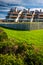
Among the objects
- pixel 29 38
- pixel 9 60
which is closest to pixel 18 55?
pixel 9 60

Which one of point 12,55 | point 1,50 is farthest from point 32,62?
point 1,50

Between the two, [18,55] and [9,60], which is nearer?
[9,60]

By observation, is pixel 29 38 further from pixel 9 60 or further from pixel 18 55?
pixel 9 60

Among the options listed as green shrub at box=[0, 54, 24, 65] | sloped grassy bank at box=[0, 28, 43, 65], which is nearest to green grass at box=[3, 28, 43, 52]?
sloped grassy bank at box=[0, 28, 43, 65]

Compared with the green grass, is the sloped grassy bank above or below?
above

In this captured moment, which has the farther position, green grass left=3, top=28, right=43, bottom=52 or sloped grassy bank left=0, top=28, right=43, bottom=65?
green grass left=3, top=28, right=43, bottom=52

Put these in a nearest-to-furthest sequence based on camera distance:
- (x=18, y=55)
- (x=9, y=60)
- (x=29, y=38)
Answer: (x=9, y=60)
(x=18, y=55)
(x=29, y=38)

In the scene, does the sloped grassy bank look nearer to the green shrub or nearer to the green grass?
the green shrub

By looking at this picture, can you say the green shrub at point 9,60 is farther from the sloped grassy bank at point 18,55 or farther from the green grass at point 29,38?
the green grass at point 29,38

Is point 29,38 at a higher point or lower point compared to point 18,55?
lower

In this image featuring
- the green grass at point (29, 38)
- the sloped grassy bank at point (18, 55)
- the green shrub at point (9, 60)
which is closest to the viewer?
the green shrub at point (9, 60)

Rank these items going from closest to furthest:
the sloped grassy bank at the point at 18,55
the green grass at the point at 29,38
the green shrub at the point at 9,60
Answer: the green shrub at the point at 9,60
the sloped grassy bank at the point at 18,55
the green grass at the point at 29,38

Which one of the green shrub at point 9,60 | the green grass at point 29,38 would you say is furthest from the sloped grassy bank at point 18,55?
the green grass at point 29,38

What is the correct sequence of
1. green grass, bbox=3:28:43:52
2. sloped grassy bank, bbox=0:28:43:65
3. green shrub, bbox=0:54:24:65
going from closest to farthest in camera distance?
green shrub, bbox=0:54:24:65
sloped grassy bank, bbox=0:28:43:65
green grass, bbox=3:28:43:52
